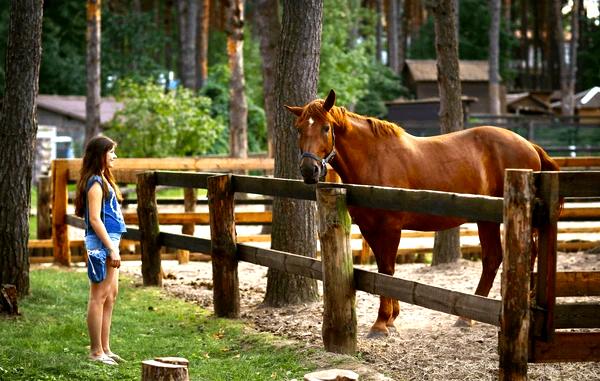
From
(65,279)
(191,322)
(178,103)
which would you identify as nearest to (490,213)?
(191,322)

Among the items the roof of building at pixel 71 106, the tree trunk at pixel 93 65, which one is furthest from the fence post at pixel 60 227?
the roof of building at pixel 71 106

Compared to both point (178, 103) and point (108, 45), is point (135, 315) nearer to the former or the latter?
point (178, 103)

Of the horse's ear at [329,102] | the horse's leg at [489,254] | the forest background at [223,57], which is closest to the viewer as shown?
the horse's ear at [329,102]

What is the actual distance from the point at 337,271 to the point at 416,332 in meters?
1.27

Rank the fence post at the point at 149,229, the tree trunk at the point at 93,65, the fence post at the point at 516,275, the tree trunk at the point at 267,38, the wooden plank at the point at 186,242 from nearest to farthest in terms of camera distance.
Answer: the fence post at the point at 516,275
the wooden plank at the point at 186,242
the fence post at the point at 149,229
the tree trunk at the point at 267,38
the tree trunk at the point at 93,65

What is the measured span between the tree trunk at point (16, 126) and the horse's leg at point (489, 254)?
4428 millimetres

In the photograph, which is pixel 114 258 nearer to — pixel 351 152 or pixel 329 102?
pixel 329 102

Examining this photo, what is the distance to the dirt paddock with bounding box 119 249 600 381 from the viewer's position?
7.07 metres

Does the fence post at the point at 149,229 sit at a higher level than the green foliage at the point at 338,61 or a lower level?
lower

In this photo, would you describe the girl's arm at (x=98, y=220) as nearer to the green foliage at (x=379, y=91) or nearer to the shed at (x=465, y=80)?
the green foliage at (x=379, y=91)

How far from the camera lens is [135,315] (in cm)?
966

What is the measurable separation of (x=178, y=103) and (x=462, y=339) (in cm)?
2293

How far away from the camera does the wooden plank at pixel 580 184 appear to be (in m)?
6.01

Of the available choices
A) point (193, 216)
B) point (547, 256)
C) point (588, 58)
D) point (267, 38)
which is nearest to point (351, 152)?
point (547, 256)
